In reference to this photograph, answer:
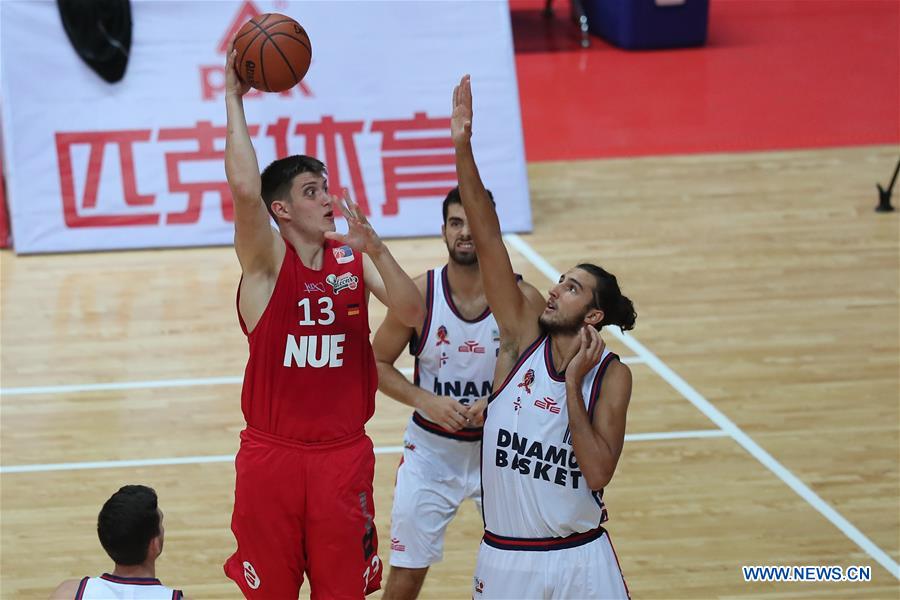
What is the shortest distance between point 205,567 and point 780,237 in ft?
22.1

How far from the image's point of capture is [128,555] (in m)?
3.94

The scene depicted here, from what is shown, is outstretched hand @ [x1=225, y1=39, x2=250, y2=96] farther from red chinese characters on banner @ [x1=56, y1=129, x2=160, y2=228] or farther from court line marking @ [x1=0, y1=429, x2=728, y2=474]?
red chinese characters on banner @ [x1=56, y1=129, x2=160, y2=228]

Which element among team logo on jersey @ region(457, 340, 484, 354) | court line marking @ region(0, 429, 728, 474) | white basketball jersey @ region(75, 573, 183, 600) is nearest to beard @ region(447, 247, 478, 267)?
team logo on jersey @ region(457, 340, 484, 354)

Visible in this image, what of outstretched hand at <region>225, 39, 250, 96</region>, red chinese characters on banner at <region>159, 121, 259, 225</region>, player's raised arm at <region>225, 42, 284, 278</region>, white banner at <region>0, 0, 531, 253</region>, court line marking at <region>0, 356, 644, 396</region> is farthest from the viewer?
red chinese characters on banner at <region>159, 121, 259, 225</region>

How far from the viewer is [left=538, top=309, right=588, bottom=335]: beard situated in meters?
4.57

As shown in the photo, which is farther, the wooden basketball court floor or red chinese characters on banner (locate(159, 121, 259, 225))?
red chinese characters on banner (locate(159, 121, 259, 225))

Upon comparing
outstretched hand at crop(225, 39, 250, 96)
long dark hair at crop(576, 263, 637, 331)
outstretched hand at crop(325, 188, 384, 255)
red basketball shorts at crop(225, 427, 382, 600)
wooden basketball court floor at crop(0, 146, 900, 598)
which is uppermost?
outstretched hand at crop(225, 39, 250, 96)

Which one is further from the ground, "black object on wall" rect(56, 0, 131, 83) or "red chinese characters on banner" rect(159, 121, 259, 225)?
"black object on wall" rect(56, 0, 131, 83)

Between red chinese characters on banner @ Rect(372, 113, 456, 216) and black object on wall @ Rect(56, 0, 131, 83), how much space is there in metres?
2.35

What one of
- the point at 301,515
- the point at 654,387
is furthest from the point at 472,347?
the point at 654,387

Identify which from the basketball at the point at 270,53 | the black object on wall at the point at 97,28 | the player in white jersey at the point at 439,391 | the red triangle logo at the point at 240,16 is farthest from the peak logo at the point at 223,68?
the basketball at the point at 270,53

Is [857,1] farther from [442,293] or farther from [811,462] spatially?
[442,293]

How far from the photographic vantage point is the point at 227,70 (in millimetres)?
4406

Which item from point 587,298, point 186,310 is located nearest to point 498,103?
point 186,310
